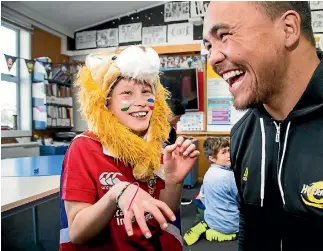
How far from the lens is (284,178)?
95 cm

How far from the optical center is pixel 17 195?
1.53m

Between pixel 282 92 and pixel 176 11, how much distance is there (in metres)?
5.51

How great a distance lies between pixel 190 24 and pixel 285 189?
5.47 m

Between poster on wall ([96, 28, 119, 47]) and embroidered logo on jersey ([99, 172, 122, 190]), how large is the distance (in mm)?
5804

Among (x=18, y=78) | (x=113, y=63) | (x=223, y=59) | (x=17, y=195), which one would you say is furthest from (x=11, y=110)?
(x=223, y=59)

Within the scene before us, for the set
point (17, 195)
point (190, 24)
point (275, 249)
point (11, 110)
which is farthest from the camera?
point (190, 24)

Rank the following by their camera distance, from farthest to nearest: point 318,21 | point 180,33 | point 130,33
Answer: point 130,33
point 180,33
point 318,21

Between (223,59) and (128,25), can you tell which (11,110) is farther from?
(223,59)

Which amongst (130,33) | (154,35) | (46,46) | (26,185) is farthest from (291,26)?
(46,46)

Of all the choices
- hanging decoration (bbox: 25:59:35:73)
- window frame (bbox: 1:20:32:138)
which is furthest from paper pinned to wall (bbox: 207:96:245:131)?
window frame (bbox: 1:20:32:138)

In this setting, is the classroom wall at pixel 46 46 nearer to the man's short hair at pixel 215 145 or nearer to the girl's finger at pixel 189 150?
the man's short hair at pixel 215 145

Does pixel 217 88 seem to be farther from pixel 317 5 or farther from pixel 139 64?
pixel 139 64

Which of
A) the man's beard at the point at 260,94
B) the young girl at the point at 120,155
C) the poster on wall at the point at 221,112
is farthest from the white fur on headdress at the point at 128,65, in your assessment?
the poster on wall at the point at 221,112

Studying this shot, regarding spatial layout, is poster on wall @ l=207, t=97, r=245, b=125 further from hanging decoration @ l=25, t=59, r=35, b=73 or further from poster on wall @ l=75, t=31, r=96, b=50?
hanging decoration @ l=25, t=59, r=35, b=73
